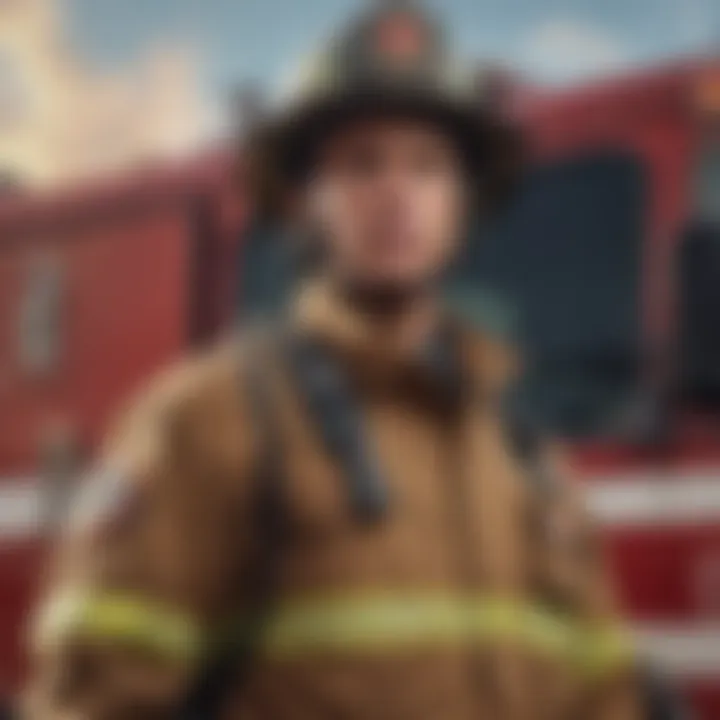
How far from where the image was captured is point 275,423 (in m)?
0.84

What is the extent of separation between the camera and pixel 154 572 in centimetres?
81

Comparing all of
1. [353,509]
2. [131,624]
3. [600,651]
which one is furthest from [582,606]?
[131,624]

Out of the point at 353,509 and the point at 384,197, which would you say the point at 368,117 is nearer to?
the point at 384,197

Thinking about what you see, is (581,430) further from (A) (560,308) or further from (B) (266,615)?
(B) (266,615)

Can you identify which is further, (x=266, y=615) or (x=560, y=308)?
(x=560, y=308)

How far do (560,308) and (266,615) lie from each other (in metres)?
0.31

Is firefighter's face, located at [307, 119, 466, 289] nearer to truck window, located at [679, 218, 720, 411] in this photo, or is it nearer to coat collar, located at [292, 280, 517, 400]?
coat collar, located at [292, 280, 517, 400]

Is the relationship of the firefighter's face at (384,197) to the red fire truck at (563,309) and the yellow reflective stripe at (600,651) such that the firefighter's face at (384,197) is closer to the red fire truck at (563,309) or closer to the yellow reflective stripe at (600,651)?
the red fire truck at (563,309)

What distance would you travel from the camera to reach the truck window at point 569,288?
1.00m

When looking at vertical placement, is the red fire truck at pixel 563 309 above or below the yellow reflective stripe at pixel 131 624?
above

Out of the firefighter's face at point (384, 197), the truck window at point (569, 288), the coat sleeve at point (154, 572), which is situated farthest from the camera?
the truck window at point (569, 288)

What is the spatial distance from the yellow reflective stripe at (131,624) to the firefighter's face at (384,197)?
216 millimetres

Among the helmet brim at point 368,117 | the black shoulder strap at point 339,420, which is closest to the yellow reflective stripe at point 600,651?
the black shoulder strap at point 339,420

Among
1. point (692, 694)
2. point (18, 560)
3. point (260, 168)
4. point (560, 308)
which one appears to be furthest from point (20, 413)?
point (692, 694)
